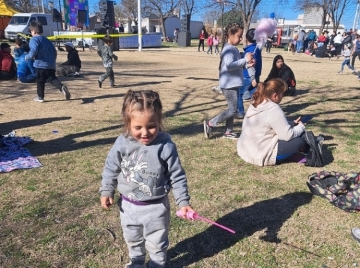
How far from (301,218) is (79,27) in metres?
28.4

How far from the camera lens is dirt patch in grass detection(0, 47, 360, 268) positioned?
99.7 inches

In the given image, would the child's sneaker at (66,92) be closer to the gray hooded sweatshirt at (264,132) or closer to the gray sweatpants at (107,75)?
the gray sweatpants at (107,75)

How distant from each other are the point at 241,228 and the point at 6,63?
27.4ft

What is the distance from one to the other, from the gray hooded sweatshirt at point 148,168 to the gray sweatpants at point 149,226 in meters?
0.07

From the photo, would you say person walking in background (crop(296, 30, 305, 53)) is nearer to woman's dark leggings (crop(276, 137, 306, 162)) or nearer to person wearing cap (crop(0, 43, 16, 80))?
person wearing cap (crop(0, 43, 16, 80))

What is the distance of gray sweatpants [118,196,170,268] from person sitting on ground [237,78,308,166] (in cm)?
216

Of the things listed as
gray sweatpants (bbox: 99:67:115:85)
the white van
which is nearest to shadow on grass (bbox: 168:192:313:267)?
gray sweatpants (bbox: 99:67:115:85)

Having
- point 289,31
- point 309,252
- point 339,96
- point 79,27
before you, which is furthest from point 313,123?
point 289,31

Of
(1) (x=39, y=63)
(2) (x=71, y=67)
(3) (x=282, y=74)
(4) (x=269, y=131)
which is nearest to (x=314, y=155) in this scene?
(4) (x=269, y=131)

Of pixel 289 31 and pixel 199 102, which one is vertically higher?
pixel 289 31

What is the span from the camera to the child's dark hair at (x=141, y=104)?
1863mm

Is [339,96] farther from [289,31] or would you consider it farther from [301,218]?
[289,31]

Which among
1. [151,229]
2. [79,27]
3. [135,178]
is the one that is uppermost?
[79,27]

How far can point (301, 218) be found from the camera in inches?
120
